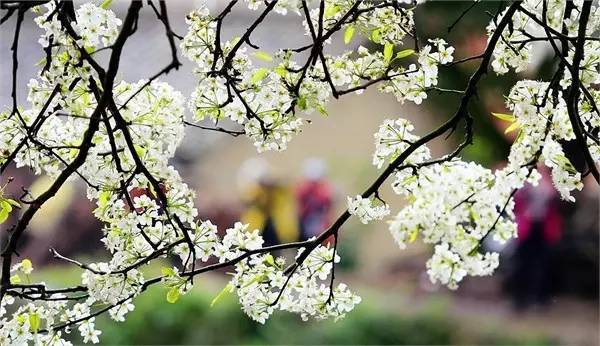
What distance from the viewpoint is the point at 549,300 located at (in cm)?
439

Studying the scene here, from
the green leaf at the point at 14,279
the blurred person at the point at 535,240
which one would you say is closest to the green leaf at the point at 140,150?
the green leaf at the point at 14,279

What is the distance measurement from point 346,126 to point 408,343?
5.13ft

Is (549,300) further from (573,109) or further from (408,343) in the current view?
(573,109)

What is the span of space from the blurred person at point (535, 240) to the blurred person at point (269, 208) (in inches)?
41.5

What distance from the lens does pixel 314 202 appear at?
448 centimetres

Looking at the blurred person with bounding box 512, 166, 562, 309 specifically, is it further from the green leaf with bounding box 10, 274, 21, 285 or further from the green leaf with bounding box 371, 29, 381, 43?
the green leaf with bounding box 10, 274, 21, 285

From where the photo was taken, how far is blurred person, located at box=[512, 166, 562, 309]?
154 inches

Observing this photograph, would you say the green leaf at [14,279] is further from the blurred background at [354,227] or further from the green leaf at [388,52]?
the blurred background at [354,227]

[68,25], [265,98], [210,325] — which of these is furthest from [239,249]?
[210,325]

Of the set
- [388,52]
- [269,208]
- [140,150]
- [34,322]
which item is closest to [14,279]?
[34,322]

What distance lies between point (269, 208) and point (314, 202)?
215 mm

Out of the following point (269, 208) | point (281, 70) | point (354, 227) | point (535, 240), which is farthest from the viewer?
point (354, 227)

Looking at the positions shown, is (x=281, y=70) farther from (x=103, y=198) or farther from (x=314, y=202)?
(x=314, y=202)

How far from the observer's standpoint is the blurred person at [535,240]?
3.91 metres
